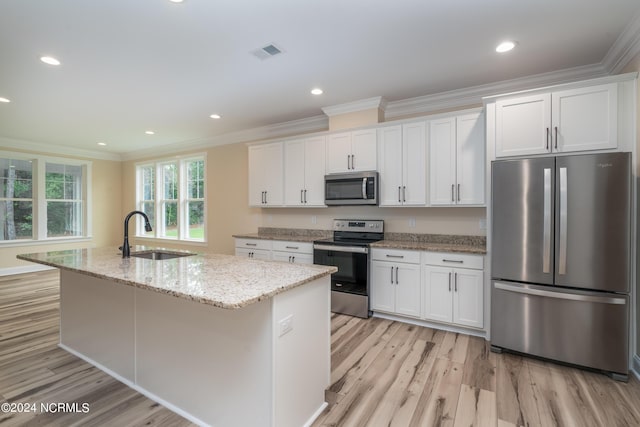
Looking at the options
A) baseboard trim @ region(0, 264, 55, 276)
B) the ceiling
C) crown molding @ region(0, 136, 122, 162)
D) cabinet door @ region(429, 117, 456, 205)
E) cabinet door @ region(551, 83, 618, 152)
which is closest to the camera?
the ceiling

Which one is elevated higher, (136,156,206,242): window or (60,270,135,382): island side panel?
(136,156,206,242): window

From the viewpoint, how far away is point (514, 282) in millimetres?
2613

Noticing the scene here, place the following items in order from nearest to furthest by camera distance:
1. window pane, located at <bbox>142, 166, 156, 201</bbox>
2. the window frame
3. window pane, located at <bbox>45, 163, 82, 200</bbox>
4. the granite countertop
A: the granite countertop → the window frame → window pane, located at <bbox>45, 163, 82, 200</bbox> → window pane, located at <bbox>142, 166, 156, 201</bbox>

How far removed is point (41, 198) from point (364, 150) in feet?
22.5

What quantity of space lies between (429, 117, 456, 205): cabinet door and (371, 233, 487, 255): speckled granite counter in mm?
489

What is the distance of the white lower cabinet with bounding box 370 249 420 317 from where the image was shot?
129 inches

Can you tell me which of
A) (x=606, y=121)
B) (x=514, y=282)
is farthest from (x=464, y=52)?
(x=514, y=282)

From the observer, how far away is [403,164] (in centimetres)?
355

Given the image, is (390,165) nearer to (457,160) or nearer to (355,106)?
(457,160)

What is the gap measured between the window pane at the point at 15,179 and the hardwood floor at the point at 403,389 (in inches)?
176

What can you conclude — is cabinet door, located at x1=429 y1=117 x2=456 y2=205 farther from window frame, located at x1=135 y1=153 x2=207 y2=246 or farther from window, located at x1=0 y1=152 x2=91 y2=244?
window, located at x1=0 y1=152 x2=91 y2=244

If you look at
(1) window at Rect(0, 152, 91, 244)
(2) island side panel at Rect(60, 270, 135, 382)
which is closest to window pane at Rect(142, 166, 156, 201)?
(1) window at Rect(0, 152, 91, 244)

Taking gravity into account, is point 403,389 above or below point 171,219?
below

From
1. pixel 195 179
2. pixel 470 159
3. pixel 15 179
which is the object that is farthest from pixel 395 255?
pixel 15 179
